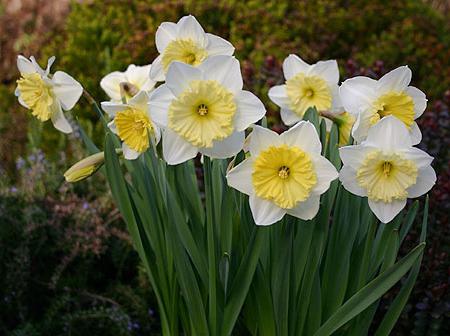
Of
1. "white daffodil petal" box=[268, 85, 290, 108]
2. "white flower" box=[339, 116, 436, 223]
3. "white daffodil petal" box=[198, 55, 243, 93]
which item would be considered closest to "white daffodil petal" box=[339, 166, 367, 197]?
"white flower" box=[339, 116, 436, 223]

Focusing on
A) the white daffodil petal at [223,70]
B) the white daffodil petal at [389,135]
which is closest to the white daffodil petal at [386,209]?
the white daffodil petal at [389,135]

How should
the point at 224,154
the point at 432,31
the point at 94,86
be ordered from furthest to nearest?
the point at 432,31
the point at 94,86
the point at 224,154

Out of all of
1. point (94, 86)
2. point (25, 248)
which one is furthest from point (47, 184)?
point (94, 86)

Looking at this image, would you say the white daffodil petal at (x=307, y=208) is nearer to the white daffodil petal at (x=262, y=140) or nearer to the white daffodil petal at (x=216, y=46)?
the white daffodil petal at (x=262, y=140)

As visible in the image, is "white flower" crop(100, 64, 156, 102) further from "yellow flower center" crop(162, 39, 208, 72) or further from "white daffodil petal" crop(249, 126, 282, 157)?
"white daffodil petal" crop(249, 126, 282, 157)

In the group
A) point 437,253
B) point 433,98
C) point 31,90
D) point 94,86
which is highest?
point 433,98

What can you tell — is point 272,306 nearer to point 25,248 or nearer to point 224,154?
point 224,154

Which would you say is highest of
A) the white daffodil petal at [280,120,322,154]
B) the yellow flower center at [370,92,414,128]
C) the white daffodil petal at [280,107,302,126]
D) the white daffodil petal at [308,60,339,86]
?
the white daffodil petal at [308,60,339,86]
